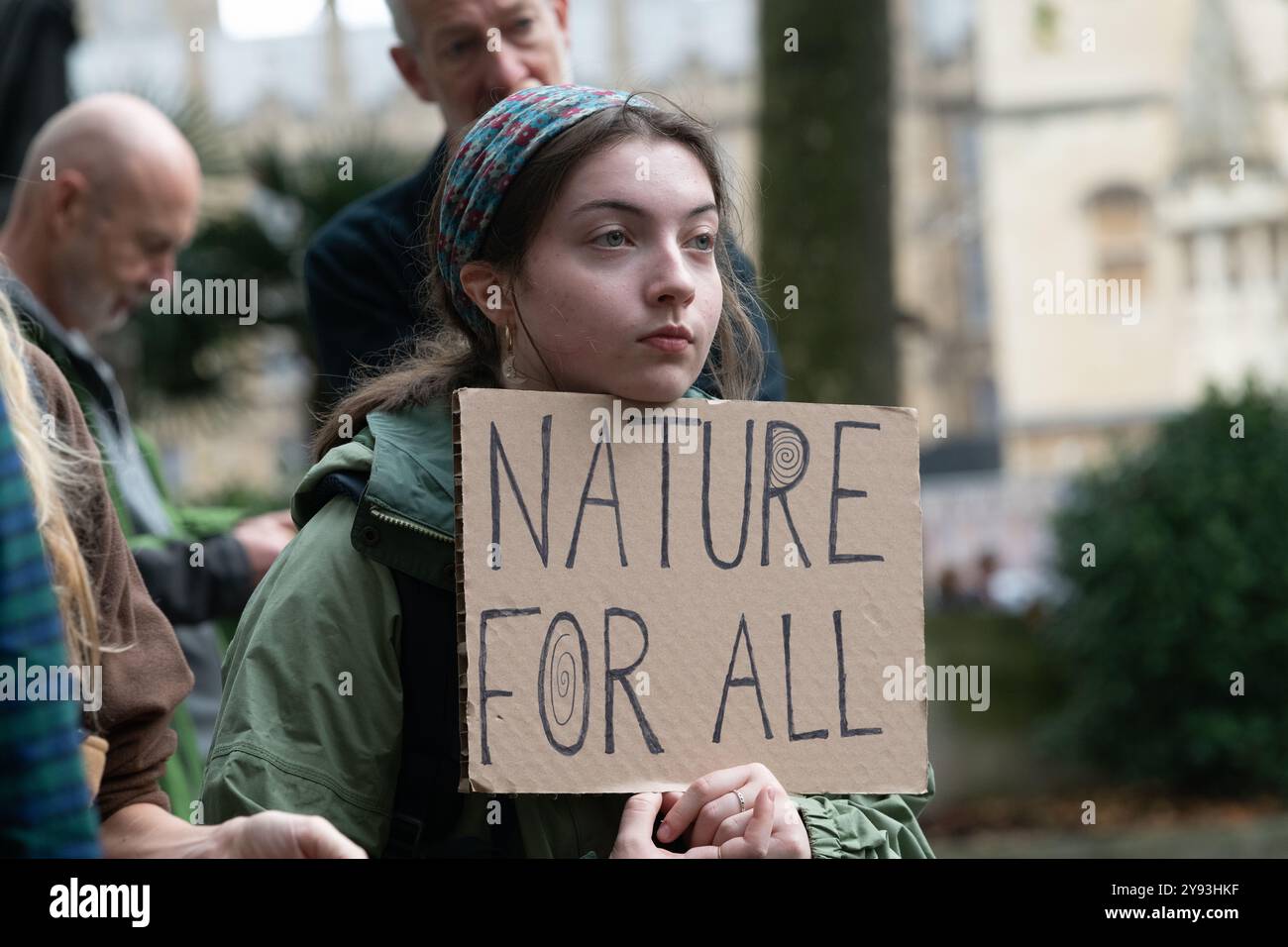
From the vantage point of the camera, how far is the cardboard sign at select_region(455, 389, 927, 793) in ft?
6.72

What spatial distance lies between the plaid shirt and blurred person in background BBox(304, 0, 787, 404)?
1.55 metres

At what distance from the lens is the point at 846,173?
8.18m

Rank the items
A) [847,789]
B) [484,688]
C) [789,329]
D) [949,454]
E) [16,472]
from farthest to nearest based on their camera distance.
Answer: [949,454] < [789,329] < [847,789] < [484,688] < [16,472]

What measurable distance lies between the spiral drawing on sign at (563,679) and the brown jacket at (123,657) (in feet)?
1.38

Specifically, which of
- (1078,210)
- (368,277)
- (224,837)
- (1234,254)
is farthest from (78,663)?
(1078,210)

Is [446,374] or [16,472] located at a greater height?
[446,374]

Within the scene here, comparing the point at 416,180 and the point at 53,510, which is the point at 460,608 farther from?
the point at 416,180

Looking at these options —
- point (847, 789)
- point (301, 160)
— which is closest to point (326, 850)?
point (847, 789)

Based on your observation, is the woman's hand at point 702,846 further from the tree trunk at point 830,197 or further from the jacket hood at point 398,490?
the tree trunk at point 830,197

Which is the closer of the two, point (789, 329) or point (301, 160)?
point (789, 329)

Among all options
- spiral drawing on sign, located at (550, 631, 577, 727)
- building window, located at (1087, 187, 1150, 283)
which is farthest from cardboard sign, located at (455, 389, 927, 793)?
building window, located at (1087, 187, 1150, 283)

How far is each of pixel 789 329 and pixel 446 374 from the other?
570 cm

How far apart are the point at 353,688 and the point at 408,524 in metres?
0.20
